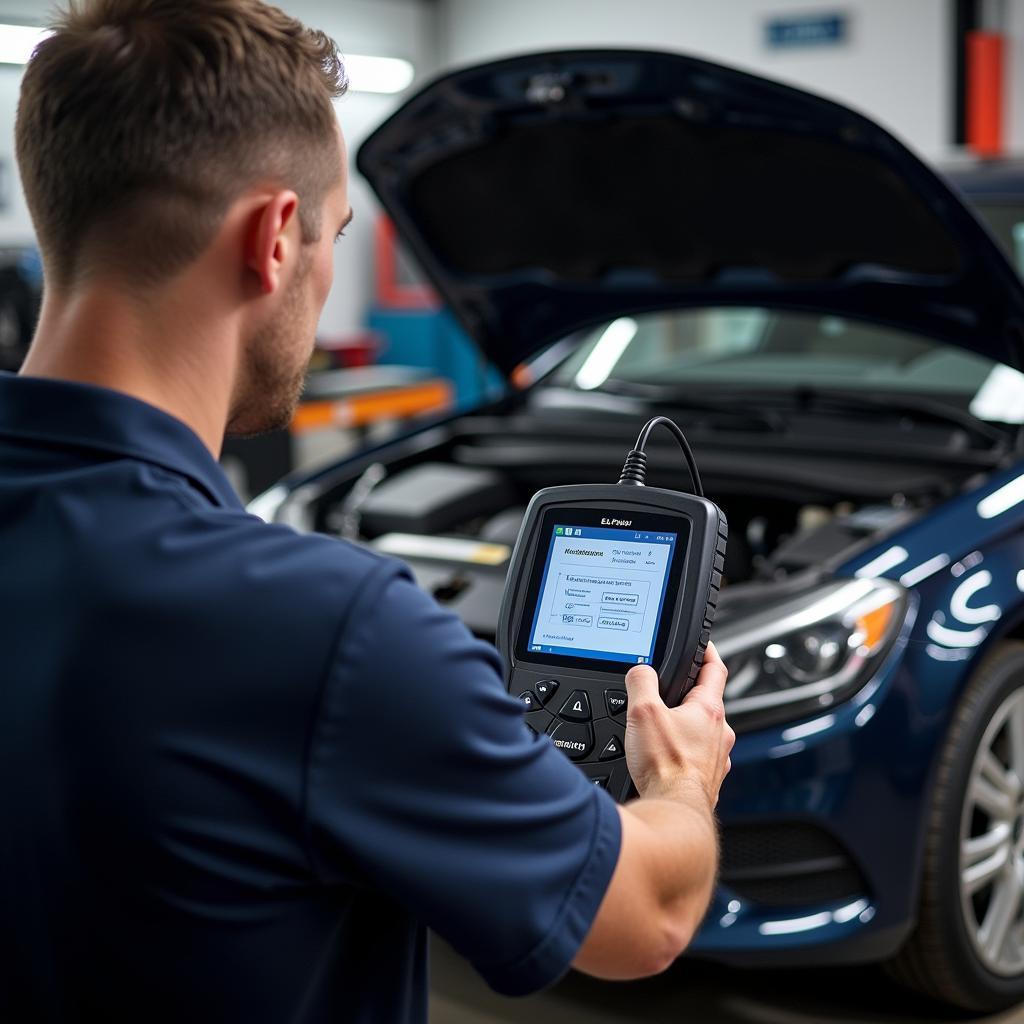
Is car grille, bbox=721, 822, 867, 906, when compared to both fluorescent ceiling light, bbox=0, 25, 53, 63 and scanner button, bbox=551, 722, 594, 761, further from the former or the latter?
fluorescent ceiling light, bbox=0, 25, 53, 63

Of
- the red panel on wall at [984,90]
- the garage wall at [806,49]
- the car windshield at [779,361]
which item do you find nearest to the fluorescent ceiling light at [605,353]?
the car windshield at [779,361]

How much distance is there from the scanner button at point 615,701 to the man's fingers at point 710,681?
68 millimetres

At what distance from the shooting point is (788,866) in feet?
7.14

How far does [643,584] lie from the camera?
121 cm

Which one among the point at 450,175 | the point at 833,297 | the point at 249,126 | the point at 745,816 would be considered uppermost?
the point at 249,126

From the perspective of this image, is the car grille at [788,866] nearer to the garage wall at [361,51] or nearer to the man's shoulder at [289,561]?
the man's shoulder at [289,561]

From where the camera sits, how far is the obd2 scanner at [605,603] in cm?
116

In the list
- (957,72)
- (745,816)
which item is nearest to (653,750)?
(745,816)

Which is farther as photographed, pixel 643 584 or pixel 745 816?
pixel 745 816

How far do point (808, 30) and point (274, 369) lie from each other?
348 inches

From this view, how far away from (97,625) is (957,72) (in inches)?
336

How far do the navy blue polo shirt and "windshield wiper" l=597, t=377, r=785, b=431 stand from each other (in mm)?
2169

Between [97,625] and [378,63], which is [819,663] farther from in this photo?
[378,63]

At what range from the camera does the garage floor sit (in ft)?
7.75
